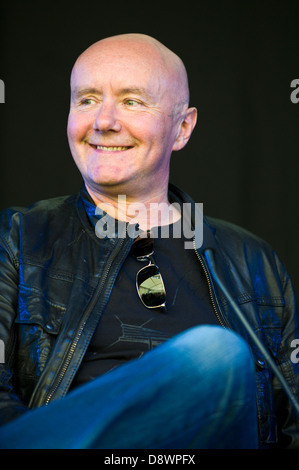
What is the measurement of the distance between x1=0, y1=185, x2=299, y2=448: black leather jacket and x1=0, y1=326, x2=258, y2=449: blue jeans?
0.33 meters

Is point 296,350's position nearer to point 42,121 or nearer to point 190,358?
point 190,358

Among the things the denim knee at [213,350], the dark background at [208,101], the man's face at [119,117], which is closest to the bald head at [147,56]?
the man's face at [119,117]

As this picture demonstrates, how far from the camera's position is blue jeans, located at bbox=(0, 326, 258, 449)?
0.91 metres

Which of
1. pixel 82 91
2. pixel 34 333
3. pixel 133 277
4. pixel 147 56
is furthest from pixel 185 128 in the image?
pixel 34 333

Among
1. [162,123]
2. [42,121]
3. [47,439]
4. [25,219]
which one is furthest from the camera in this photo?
[42,121]

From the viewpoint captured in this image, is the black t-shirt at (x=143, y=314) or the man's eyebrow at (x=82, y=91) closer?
the black t-shirt at (x=143, y=314)

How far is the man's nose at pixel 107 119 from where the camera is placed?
170cm

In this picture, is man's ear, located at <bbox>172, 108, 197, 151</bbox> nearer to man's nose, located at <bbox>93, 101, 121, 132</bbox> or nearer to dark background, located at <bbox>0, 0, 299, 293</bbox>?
man's nose, located at <bbox>93, 101, 121, 132</bbox>

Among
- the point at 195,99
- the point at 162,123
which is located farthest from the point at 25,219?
the point at 195,99

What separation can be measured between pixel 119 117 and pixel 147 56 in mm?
211

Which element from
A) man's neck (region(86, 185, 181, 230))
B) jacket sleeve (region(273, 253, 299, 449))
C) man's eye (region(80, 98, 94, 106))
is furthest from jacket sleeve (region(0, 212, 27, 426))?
jacket sleeve (region(273, 253, 299, 449))

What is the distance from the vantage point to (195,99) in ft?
8.87

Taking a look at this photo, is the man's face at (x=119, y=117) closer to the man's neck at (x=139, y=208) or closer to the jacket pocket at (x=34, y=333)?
the man's neck at (x=139, y=208)
